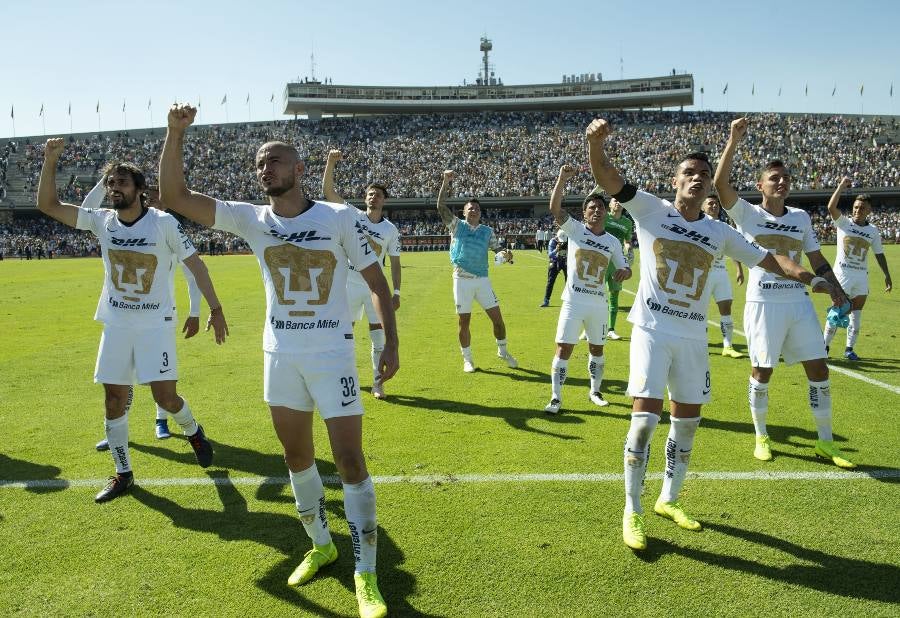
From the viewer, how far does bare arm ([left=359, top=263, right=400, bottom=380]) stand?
3.99 metres

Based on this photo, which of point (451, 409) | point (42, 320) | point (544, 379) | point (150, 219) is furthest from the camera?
point (42, 320)

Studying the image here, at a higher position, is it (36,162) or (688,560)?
(36,162)

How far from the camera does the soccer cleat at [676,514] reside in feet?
15.5

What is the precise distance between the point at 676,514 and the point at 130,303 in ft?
16.4

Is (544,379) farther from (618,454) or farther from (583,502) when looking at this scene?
(583,502)

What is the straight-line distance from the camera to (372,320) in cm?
916

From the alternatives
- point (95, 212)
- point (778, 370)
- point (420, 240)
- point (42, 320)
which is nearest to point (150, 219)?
point (95, 212)

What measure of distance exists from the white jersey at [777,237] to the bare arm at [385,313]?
397cm

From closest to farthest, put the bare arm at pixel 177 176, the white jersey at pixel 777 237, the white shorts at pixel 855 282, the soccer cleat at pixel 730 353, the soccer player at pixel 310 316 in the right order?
the bare arm at pixel 177 176 < the soccer player at pixel 310 316 < the white jersey at pixel 777 237 < the white shorts at pixel 855 282 < the soccer cleat at pixel 730 353

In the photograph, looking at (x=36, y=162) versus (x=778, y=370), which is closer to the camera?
(x=778, y=370)

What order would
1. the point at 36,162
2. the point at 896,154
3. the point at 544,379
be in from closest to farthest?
the point at 544,379 → the point at 896,154 → the point at 36,162

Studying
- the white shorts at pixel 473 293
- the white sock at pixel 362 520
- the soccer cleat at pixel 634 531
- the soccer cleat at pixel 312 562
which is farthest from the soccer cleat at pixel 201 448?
the white shorts at pixel 473 293

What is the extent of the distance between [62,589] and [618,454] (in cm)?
477

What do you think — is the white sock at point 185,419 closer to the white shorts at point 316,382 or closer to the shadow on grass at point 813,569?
the white shorts at point 316,382
